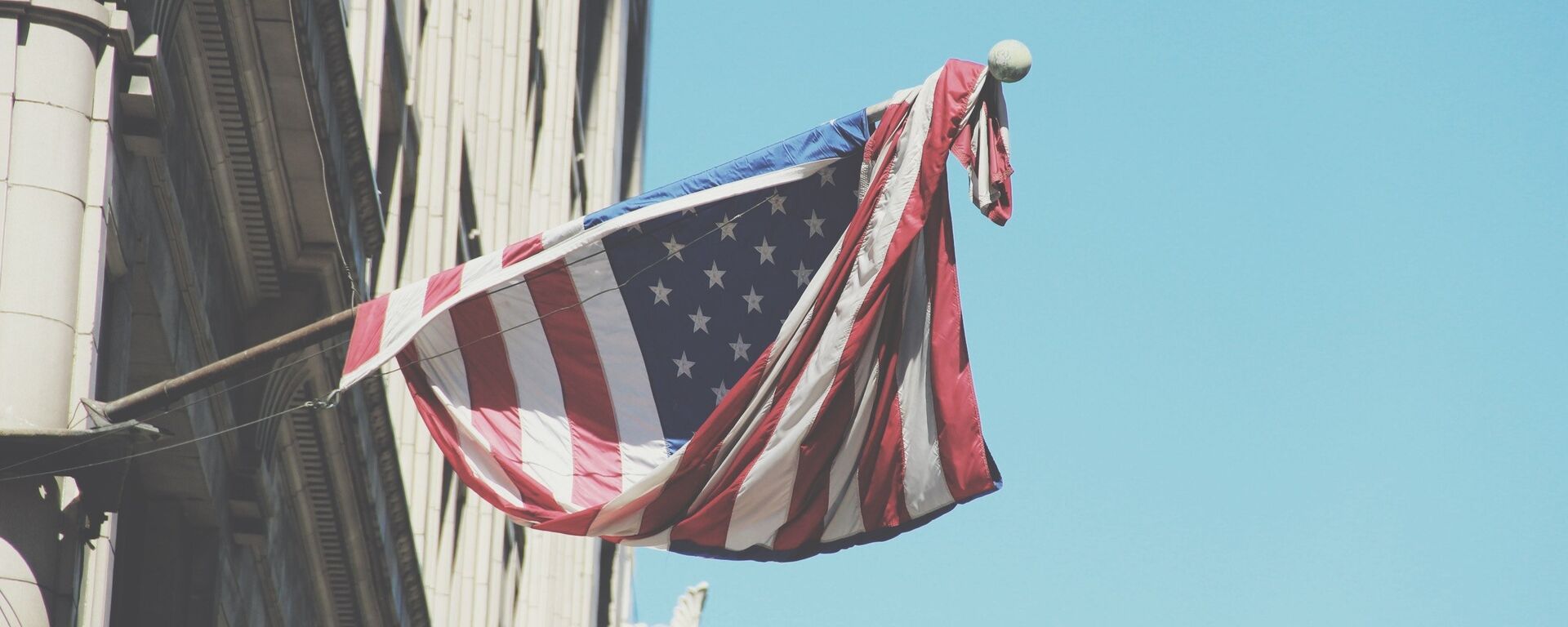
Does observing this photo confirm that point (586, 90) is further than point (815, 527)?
Yes

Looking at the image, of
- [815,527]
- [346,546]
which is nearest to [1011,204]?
[815,527]

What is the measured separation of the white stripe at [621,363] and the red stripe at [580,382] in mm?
44

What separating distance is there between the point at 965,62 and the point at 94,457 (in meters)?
6.28

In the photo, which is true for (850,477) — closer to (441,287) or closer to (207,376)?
(441,287)

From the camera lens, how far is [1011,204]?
1697 centimetres

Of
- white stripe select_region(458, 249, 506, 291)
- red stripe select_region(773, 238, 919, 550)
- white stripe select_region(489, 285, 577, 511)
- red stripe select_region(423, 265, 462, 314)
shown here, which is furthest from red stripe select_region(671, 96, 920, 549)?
red stripe select_region(423, 265, 462, 314)

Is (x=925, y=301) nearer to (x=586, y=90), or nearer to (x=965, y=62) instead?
(x=965, y=62)

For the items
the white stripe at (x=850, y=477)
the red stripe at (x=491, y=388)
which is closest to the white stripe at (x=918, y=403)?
the white stripe at (x=850, y=477)

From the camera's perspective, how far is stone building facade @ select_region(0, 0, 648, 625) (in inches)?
575

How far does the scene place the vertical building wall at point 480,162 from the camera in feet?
88.0

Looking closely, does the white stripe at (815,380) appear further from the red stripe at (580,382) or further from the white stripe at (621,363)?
the red stripe at (580,382)

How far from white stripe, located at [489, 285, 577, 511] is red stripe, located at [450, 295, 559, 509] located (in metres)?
0.05

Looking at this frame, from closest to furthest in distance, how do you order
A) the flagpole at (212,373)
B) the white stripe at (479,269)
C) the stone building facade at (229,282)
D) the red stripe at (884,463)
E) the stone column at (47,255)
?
1. the stone column at (47,255)
2. the stone building facade at (229,282)
3. the flagpole at (212,373)
4. the white stripe at (479,269)
5. the red stripe at (884,463)

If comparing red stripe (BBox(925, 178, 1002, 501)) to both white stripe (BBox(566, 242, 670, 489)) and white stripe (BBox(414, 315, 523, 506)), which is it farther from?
white stripe (BBox(414, 315, 523, 506))
